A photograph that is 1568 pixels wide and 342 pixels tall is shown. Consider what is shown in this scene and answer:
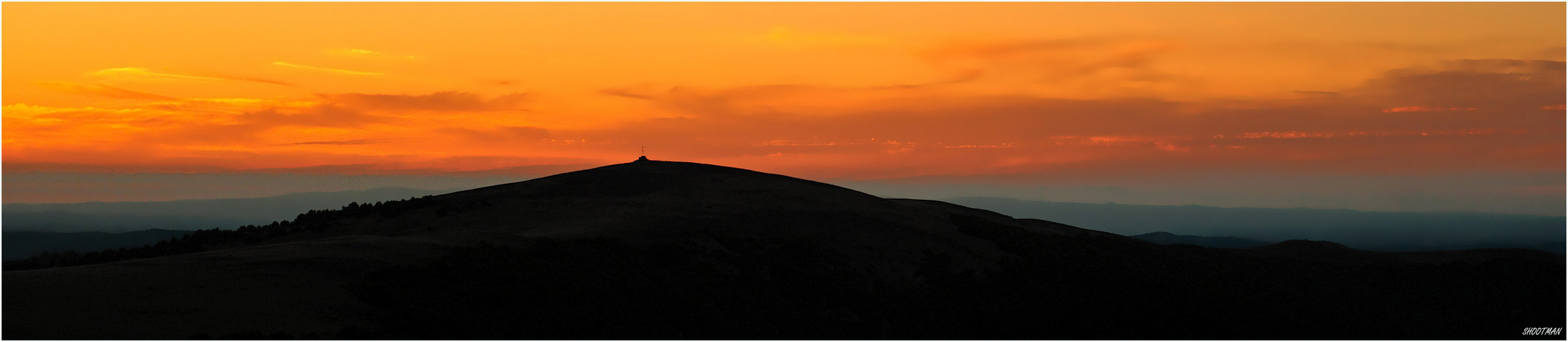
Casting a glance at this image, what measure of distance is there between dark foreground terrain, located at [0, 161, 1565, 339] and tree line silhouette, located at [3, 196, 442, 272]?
221mm

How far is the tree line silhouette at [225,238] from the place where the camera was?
3725cm

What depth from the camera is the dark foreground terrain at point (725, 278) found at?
26.9 m

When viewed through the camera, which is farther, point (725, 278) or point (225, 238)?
point (225, 238)

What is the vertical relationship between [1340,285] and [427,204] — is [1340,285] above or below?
below

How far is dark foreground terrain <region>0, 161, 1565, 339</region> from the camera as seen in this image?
88.1 ft

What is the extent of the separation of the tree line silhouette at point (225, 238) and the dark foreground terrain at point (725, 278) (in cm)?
22

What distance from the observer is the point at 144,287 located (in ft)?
85.8

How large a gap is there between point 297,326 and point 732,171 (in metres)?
45.3

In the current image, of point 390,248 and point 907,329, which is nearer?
point 390,248

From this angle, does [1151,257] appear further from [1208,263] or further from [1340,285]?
[1340,285]

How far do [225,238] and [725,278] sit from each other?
2438cm

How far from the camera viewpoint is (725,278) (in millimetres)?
41375

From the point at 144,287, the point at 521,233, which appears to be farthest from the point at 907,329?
the point at 144,287

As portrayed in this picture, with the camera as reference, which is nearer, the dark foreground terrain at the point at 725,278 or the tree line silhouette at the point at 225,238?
the dark foreground terrain at the point at 725,278
